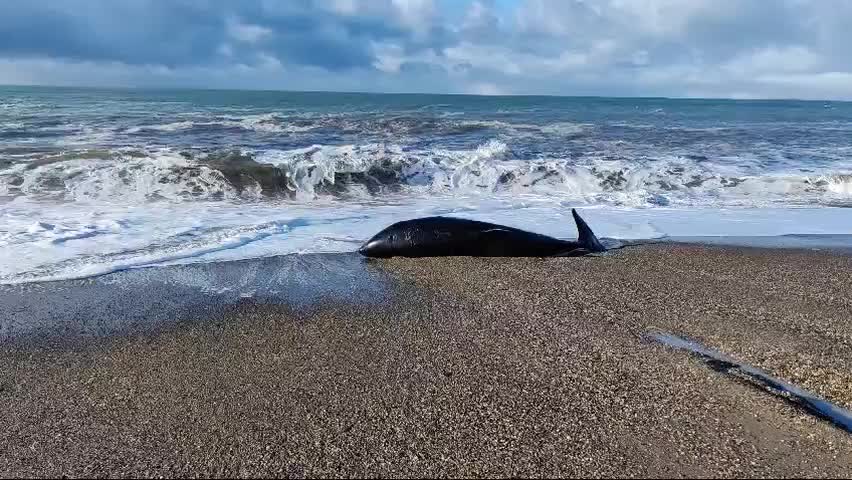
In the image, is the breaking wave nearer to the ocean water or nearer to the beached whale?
the ocean water

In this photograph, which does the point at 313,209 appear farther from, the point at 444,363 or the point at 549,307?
the point at 444,363

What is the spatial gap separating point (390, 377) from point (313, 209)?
22.6 feet

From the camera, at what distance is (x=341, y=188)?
Answer: 12828 millimetres

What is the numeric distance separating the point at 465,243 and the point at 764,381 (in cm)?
381

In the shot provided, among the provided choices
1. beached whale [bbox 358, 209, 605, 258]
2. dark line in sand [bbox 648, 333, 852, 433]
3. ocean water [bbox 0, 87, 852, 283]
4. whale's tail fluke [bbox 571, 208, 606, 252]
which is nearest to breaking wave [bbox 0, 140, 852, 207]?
ocean water [bbox 0, 87, 852, 283]

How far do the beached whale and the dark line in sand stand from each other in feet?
8.70

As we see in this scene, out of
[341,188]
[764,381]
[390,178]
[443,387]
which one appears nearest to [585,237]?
[764,381]

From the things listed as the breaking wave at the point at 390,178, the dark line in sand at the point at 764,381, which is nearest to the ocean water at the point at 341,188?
the breaking wave at the point at 390,178

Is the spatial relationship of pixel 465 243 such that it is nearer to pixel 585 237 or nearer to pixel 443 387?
pixel 585 237

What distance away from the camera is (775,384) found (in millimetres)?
3793

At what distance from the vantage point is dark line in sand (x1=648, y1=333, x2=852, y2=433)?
340cm

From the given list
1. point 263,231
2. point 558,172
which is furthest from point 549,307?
point 558,172

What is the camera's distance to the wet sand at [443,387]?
299 cm

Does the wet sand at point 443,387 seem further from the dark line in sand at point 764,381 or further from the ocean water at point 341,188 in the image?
the ocean water at point 341,188
